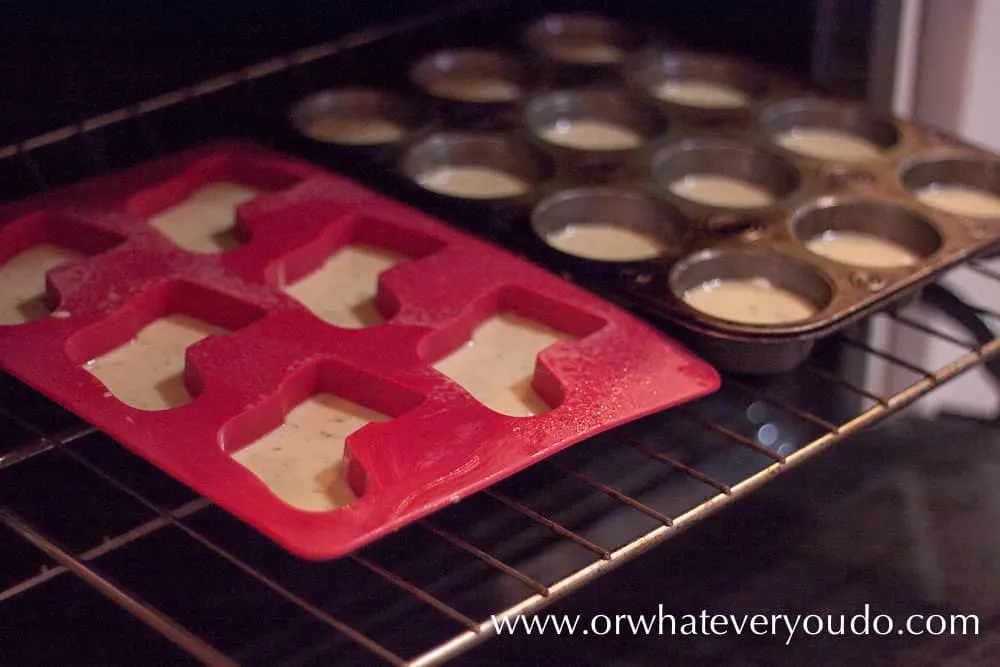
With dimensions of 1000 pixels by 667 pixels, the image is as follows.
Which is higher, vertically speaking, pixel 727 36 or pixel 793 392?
pixel 727 36

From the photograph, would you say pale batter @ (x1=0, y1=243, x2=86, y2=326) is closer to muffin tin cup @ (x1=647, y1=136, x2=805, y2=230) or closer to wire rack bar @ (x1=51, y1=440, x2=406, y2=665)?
wire rack bar @ (x1=51, y1=440, x2=406, y2=665)

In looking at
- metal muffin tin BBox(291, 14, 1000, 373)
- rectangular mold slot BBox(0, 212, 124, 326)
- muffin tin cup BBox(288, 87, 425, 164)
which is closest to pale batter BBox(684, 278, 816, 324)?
metal muffin tin BBox(291, 14, 1000, 373)

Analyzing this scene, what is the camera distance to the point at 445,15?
4.79 feet

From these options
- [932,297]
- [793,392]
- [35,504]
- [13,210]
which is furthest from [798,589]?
[13,210]

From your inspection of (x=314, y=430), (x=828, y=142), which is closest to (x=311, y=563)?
(x=314, y=430)

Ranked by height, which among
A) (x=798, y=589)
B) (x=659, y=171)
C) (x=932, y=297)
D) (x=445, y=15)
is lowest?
(x=798, y=589)

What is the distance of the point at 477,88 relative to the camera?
4.67ft

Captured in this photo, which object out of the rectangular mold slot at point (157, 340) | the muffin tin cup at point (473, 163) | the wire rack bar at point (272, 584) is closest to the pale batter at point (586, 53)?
the muffin tin cup at point (473, 163)

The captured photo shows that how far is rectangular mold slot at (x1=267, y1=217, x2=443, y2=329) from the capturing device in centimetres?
108

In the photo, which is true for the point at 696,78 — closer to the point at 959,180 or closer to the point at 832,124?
the point at 832,124

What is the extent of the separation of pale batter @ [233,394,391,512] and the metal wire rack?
0.22 feet

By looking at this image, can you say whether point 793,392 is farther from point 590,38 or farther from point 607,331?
point 590,38

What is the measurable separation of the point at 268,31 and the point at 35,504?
531 millimetres

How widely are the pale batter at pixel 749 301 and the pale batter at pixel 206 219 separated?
415mm
